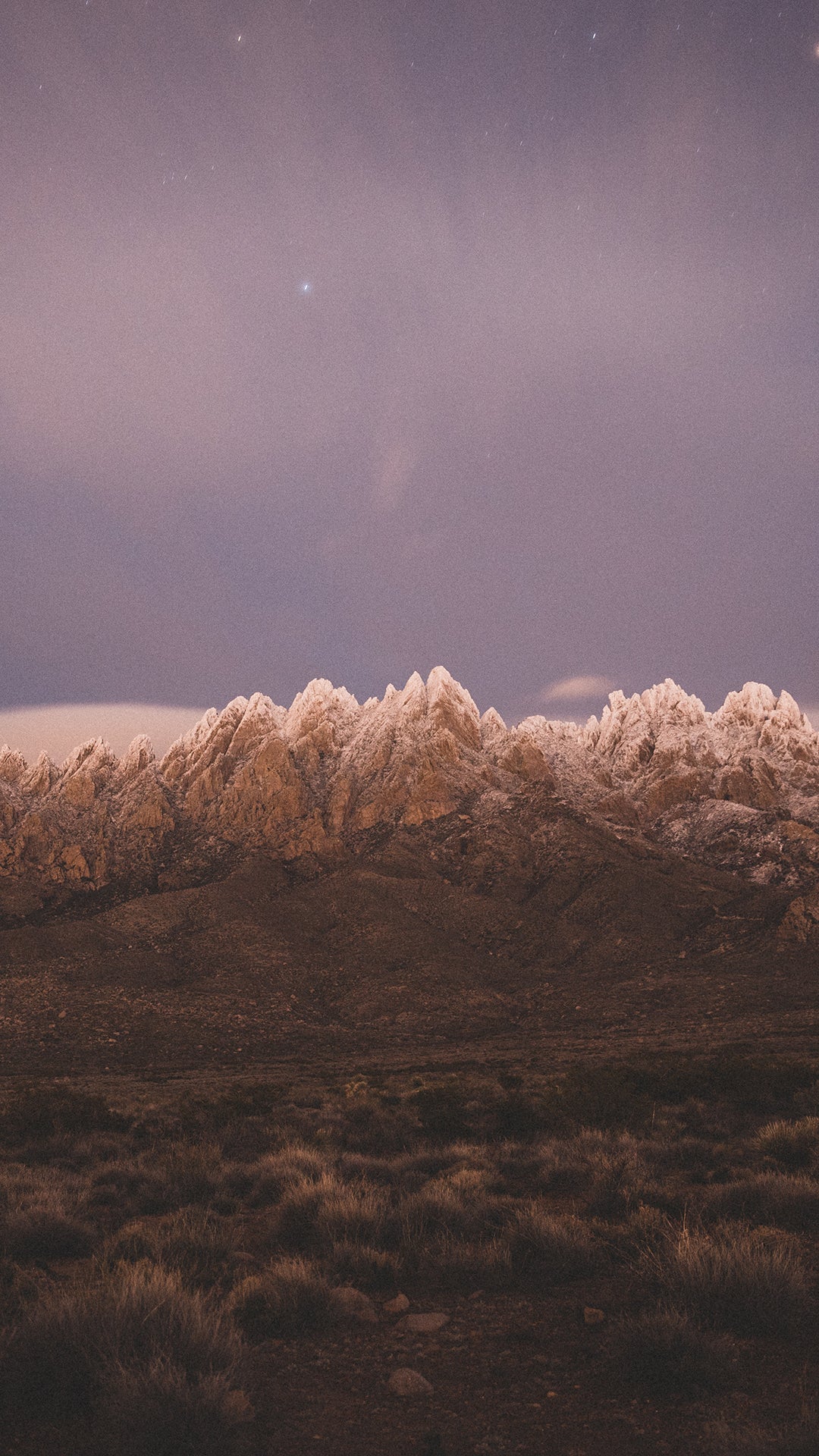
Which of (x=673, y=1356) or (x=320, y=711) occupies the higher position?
(x=320, y=711)

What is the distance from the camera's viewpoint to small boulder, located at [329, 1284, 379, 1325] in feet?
25.3

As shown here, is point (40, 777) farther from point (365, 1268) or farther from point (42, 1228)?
point (365, 1268)

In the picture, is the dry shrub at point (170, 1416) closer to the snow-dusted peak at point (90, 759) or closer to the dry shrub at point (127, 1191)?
the dry shrub at point (127, 1191)

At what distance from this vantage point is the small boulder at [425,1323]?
7438mm

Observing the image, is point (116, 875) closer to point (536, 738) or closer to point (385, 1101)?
point (536, 738)

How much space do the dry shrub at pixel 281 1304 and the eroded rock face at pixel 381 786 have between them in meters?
97.9

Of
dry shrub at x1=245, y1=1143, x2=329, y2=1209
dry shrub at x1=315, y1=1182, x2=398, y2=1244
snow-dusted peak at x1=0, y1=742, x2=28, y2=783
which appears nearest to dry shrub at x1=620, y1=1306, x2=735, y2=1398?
dry shrub at x1=315, y1=1182, x2=398, y2=1244

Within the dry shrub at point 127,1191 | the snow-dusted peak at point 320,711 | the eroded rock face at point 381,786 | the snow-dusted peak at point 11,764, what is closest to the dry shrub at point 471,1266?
the dry shrub at point 127,1191

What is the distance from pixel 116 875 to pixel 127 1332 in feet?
359

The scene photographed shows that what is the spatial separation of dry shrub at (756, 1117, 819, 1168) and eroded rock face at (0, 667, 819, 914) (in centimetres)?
8813

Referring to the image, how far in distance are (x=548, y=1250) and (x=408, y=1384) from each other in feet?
9.63

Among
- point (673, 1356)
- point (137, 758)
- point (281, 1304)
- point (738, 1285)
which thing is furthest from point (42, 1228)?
point (137, 758)

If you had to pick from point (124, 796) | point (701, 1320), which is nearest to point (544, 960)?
point (701, 1320)

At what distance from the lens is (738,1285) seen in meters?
7.18
